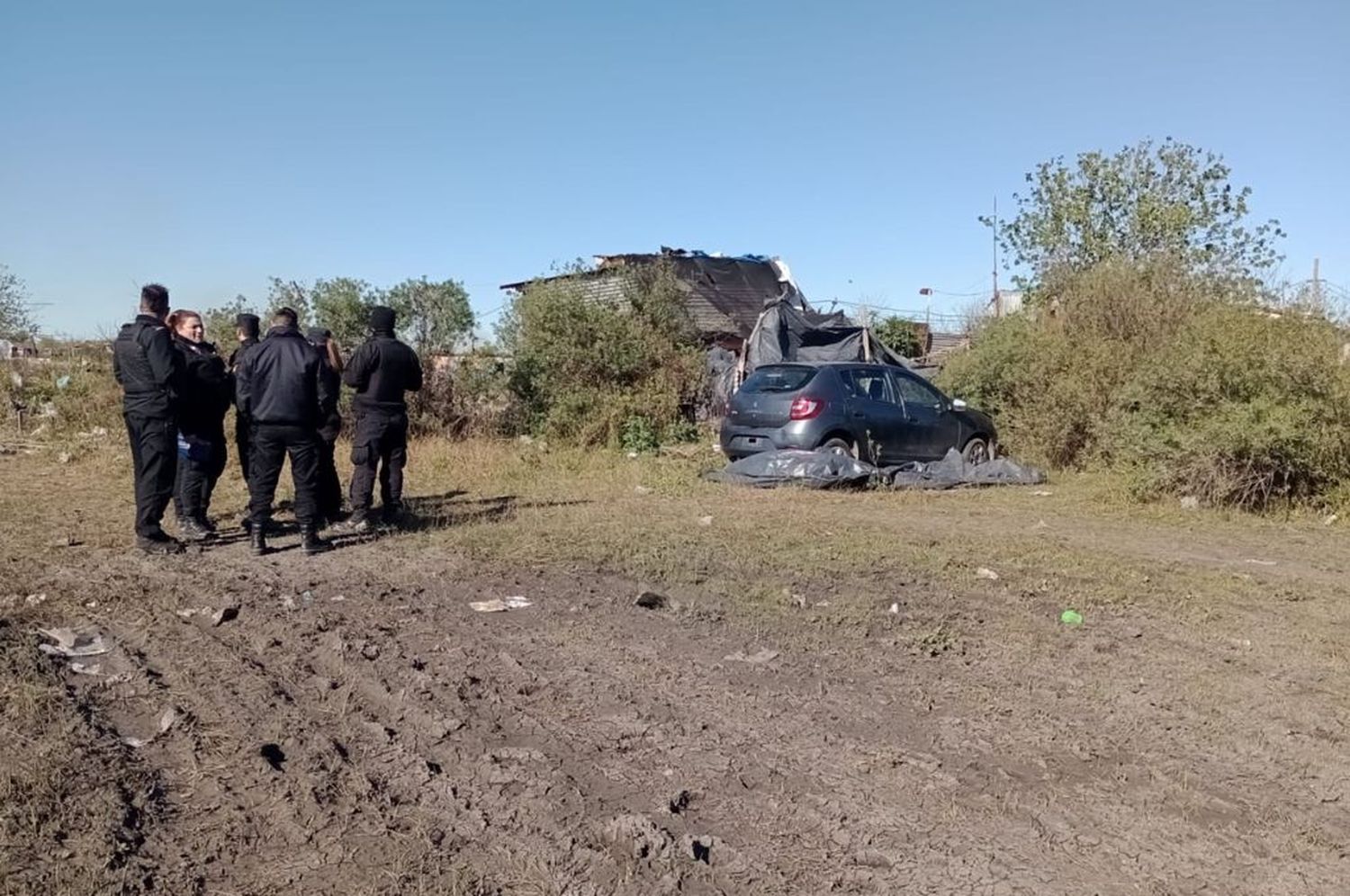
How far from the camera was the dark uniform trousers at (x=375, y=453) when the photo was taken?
816 cm

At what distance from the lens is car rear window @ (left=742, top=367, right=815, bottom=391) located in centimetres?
1213

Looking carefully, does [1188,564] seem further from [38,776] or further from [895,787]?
[38,776]

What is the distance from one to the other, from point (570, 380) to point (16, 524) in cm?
826

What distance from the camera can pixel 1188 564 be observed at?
25.2 ft

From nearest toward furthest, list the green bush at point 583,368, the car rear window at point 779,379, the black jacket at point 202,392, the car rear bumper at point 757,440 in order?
1. the black jacket at point 202,392
2. the car rear bumper at point 757,440
3. the car rear window at point 779,379
4. the green bush at point 583,368

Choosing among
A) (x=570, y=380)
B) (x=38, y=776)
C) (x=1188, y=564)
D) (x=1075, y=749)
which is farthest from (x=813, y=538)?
(x=570, y=380)

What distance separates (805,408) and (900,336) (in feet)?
41.9

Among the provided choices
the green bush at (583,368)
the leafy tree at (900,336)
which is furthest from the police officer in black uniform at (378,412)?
the leafy tree at (900,336)

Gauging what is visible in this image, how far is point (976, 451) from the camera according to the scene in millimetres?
13414

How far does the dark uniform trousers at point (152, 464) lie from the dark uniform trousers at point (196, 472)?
33 centimetres

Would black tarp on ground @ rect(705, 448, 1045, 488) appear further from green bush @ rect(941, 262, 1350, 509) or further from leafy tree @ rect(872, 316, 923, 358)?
leafy tree @ rect(872, 316, 923, 358)

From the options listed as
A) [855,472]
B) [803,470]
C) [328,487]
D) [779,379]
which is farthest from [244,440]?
[855,472]

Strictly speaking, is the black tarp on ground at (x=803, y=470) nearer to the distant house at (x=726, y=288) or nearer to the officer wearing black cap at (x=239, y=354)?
the officer wearing black cap at (x=239, y=354)

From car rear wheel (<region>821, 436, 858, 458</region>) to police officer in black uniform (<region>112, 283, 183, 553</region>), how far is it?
6.92 metres
